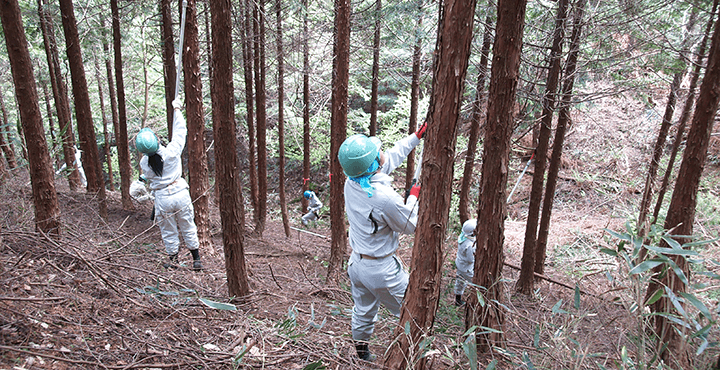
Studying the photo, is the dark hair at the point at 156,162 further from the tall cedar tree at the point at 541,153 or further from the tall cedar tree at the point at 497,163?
the tall cedar tree at the point at 541,153

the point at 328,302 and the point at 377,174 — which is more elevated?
the point at 377,174

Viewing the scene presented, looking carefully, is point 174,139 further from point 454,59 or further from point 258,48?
point 454,59

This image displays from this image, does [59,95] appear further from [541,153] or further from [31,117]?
[541,153]

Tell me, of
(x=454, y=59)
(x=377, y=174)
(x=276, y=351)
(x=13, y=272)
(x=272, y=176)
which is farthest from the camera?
(x=272, y=176)

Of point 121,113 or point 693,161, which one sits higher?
point 121,113

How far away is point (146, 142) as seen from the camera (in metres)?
5.90

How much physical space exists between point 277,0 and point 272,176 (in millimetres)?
12244

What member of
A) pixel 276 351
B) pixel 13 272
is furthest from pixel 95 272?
pixel 276 351

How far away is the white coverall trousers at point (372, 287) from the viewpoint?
3570mm

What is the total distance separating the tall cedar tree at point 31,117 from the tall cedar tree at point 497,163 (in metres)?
4.77

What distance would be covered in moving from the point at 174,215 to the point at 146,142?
4.36 ft

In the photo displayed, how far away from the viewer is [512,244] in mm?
11234

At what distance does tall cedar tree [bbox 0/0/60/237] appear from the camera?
3.98m

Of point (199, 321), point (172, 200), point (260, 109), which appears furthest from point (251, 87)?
point (199, 321)
